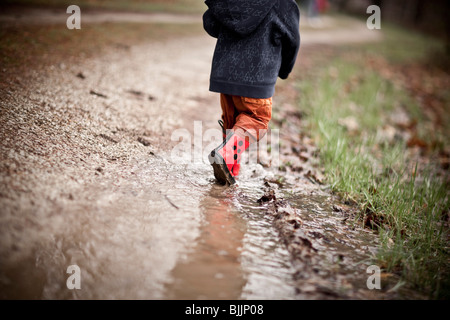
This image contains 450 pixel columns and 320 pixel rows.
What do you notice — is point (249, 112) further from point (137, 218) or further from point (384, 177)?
point (384, 177)

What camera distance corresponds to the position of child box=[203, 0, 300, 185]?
2469 mm

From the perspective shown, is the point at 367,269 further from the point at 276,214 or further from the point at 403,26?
the point at 403,26

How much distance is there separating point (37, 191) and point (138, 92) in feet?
8.21

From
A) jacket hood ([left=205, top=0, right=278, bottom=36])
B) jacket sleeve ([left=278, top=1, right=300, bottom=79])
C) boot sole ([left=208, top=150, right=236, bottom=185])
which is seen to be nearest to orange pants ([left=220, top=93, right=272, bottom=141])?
boot sole ([left=208, top=150, right=236, bottom=185])

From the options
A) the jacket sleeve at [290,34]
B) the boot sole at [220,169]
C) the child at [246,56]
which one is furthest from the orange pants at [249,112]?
the jacket sleeve at [290,34]

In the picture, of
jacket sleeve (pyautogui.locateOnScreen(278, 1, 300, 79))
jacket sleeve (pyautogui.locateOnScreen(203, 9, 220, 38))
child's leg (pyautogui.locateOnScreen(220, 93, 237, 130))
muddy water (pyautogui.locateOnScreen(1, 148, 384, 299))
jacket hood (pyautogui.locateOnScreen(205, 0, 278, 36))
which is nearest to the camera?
muddy water (pyautogui.locateOnScreen(1, 148, 384, 299))

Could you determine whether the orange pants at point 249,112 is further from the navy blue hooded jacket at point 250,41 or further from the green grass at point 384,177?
the green grass at point 384,177

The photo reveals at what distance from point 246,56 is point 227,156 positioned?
73cm

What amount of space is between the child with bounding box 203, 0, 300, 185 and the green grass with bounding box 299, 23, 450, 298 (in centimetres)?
104

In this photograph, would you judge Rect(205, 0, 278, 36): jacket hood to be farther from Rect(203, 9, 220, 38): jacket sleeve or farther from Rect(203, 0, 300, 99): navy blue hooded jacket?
Rect(203, 9, 220, 38): jacket sleeve

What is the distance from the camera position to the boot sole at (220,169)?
98.3 inches

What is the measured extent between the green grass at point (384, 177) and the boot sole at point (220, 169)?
1.00 metres
